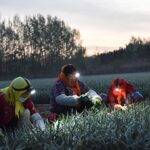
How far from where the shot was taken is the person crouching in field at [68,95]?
10055 millimetres

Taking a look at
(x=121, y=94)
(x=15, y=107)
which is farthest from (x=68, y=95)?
(x=15, y=107)

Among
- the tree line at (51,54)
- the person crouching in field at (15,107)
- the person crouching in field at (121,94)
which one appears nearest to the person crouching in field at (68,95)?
the person crouching in field at (121,94)

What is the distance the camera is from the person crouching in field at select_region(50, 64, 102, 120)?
10055mm

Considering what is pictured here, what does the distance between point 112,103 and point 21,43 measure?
50.1m

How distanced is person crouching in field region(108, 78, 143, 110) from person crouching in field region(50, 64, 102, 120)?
1.62ft

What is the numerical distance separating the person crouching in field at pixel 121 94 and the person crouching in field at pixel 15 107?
9.26 ft

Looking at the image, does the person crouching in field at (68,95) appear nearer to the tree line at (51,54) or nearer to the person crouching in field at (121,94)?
the person crouching in field at (121,94)

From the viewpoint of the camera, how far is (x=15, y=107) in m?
8.01

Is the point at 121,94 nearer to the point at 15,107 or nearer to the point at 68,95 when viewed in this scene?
the point at 68,95

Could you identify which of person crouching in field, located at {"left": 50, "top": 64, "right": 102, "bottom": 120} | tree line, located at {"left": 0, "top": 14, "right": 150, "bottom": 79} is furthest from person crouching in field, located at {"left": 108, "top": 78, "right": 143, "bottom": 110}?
tree line, located at {"left": 0, "top": 14, "right": 150, "bottom": 79}

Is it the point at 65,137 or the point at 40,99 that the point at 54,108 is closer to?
the point at 65,137

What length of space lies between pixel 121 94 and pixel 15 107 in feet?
11.3

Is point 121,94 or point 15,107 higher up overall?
point 15,107

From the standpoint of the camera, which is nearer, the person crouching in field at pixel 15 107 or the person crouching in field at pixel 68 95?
the person crouching in field at pixel 15 107
